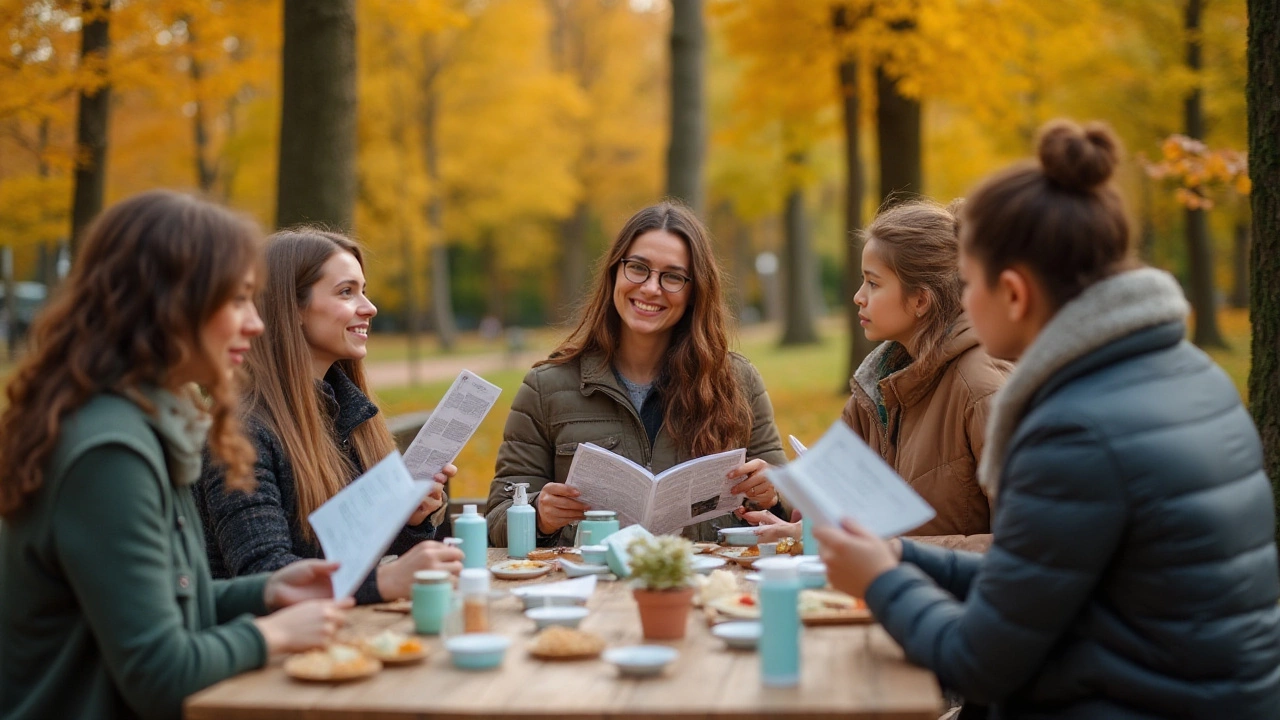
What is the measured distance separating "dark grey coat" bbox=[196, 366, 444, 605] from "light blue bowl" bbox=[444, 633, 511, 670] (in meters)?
0.64

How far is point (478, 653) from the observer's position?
2.38 m

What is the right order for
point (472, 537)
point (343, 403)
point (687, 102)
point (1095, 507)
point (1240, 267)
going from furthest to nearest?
point (1240, 267) < point (687, 102) < point (343, 403) < point (472, 537) < point (1095, 507)

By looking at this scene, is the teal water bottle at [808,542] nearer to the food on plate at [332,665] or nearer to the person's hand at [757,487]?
the person's hand at [757,487]

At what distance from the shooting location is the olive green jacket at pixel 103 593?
2.21 m

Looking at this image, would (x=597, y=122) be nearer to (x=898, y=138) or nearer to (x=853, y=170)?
(x=853, y=170)

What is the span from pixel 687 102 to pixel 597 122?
59.5 ft

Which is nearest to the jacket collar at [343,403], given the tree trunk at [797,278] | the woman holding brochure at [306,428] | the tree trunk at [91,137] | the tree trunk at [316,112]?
the woman holding brochure at [306,428]

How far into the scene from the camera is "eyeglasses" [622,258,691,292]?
4398 millimetres

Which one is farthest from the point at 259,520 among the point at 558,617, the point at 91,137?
the point at 91,137

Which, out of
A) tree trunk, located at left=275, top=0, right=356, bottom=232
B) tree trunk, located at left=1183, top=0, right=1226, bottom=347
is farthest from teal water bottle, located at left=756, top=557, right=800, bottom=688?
tree trunk, located at left=1183, top=0, right=1226, bottom=347

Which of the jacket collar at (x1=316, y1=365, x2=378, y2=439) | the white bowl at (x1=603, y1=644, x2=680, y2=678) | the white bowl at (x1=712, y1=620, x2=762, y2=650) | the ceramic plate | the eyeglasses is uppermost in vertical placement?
the eyeglasses

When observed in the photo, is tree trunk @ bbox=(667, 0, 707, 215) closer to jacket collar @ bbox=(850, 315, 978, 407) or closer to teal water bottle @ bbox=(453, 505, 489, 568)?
jacket collar @ bbox=(850, 315, 978, 407)

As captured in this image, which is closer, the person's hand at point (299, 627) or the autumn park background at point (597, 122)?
the person's hand at point (299, 627)

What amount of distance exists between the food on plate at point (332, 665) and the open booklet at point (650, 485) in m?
1.25
